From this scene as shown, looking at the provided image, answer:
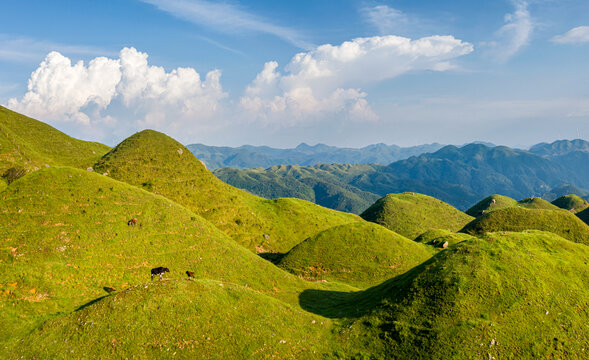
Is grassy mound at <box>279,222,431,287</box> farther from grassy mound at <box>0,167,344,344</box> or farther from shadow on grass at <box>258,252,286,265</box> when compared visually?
grassy mound at <box>0,167,344,344</box>

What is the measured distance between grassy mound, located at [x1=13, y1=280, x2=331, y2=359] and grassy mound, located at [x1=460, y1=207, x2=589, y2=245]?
381 ft

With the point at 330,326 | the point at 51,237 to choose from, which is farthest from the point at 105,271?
the point at 330,326

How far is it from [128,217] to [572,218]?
504ft

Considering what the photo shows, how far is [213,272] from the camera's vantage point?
52281mm

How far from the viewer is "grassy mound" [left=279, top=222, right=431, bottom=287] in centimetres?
7244

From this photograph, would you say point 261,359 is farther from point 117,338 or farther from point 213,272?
point 213,272

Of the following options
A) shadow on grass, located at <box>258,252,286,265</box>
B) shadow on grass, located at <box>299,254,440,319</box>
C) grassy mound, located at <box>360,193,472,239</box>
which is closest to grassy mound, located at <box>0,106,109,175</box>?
shadow on grass, located at <box>258,252,286,265</box>

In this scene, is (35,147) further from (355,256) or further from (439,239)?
(439,239)

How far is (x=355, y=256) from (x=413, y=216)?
114866mm

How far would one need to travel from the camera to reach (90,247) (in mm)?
47688

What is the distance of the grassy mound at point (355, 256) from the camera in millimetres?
72438

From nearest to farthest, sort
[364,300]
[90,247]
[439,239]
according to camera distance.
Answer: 1. [364,300]
2. [90,247]
3. [439,239]

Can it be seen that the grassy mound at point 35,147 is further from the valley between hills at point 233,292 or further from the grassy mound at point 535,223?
the grassy mound at point 535,223

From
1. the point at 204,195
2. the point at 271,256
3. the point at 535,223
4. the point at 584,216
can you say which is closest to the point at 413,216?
the point at 535,223
